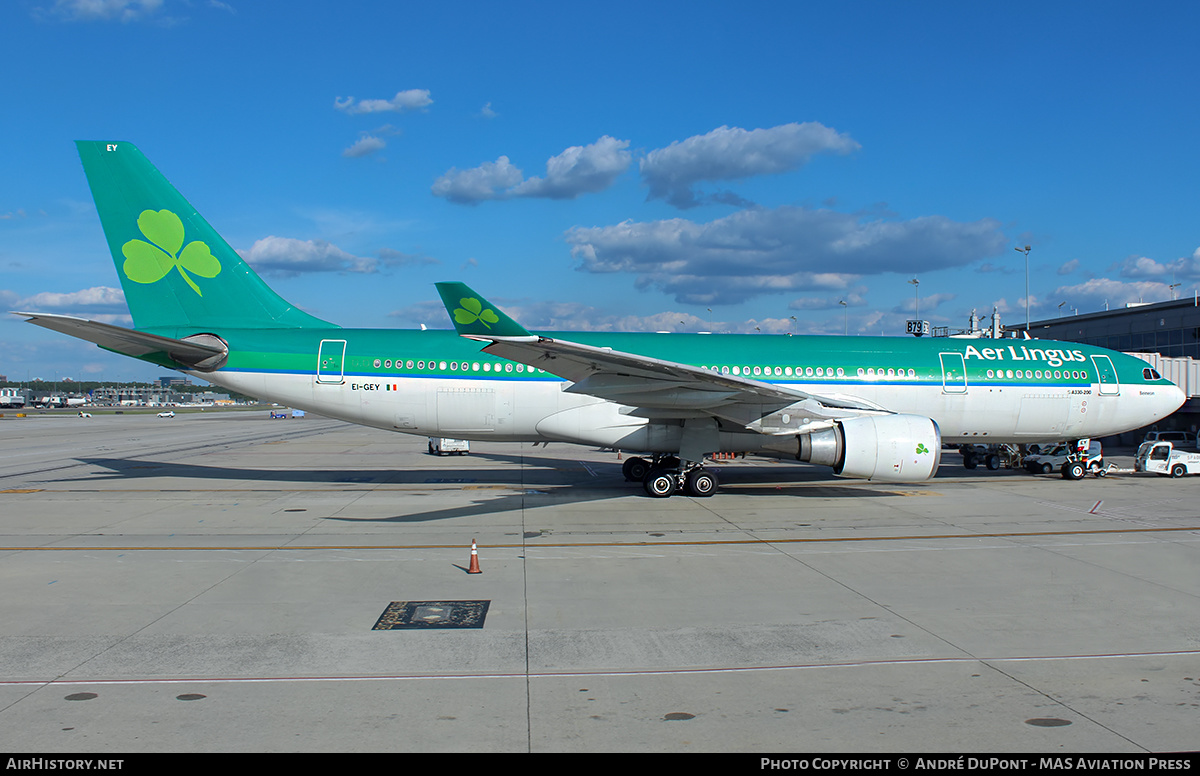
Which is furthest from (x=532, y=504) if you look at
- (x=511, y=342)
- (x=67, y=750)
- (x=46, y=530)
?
(x=67, y=750)

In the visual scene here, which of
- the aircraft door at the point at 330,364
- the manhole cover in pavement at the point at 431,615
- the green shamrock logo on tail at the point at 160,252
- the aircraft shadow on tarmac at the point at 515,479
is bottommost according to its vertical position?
the manhole cover in pavement at the point at 431,615

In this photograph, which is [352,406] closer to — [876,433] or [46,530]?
[46,530]

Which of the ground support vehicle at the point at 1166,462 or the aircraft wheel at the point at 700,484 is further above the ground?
the ground support vehicle at the point at 1166,462

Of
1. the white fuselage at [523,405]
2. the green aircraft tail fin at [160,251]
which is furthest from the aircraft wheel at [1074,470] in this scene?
A: the green aircraft tail fin at [160,251]

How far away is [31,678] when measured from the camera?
20.7 ft

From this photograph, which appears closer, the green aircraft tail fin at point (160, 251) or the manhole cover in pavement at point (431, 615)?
the manhole cover in pavement at point (431, 615)

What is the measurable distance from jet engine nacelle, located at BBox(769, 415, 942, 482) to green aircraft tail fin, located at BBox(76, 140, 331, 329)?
14.6 meters

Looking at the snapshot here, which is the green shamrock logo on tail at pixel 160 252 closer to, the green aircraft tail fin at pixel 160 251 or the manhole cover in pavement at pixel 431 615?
the green aircraft tail fin at pixel 160 251

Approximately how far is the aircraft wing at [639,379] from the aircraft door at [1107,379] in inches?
272

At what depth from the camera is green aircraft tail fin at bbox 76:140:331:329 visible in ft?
60.6

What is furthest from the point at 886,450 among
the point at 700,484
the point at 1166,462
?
the point at 1166,462

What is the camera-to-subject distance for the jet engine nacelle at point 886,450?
631 inches

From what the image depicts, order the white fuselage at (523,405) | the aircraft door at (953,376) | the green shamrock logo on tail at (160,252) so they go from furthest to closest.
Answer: the aircraft door at (953,376)
the green shamrock logo on tail at (160,252)
the white fuselage at (523,405)

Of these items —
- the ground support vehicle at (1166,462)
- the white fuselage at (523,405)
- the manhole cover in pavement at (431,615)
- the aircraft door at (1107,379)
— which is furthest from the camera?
the ground support vehicle at (1166,462)
